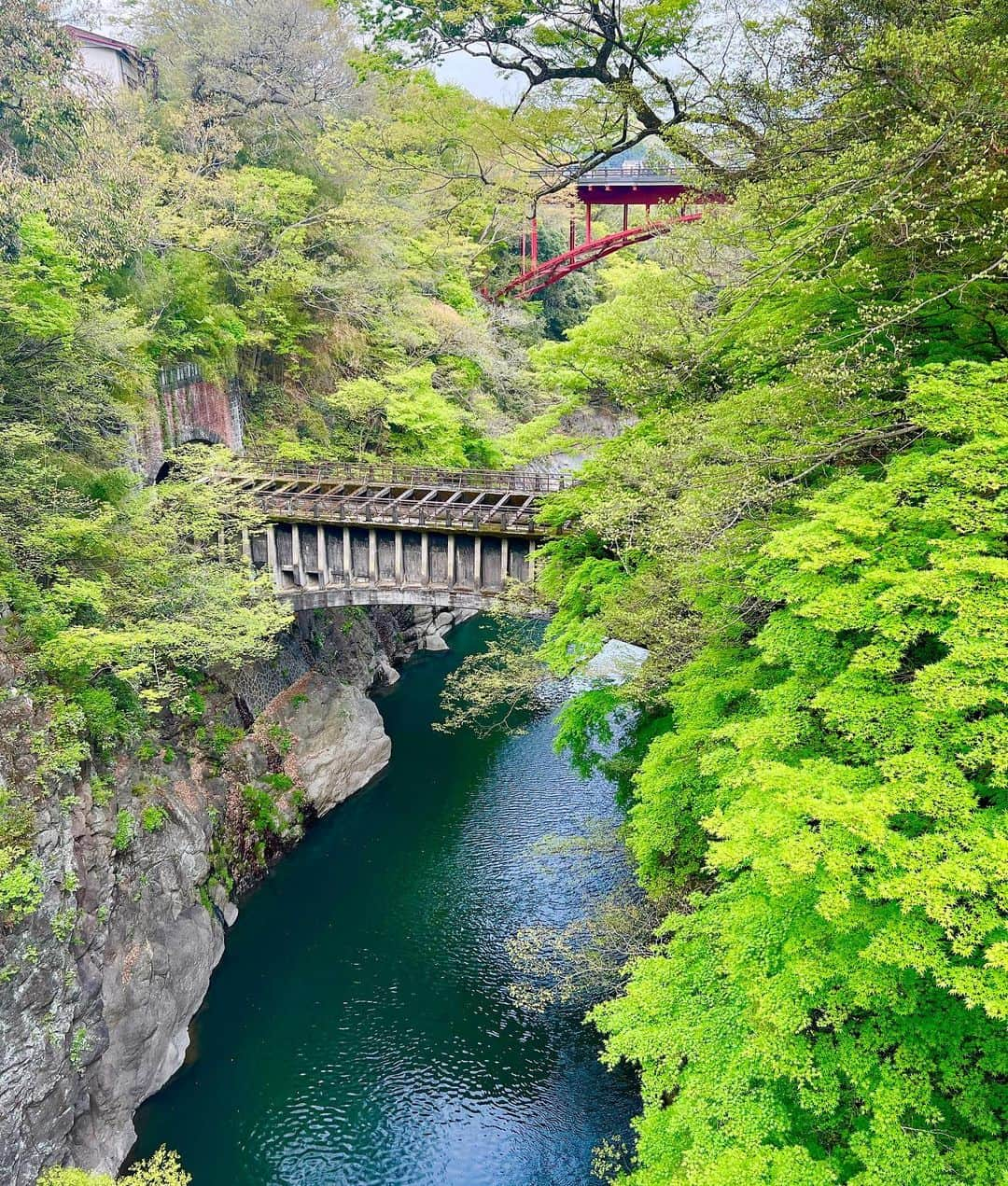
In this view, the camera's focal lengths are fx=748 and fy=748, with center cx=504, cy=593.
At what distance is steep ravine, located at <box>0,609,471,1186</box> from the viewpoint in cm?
1024

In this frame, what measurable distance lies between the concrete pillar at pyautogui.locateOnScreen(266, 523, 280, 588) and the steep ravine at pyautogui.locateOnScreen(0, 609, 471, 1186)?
2.75 m

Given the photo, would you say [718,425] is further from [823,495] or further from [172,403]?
[172,403]

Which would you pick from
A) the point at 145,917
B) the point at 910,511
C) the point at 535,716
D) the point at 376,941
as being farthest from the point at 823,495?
the point at 535,716

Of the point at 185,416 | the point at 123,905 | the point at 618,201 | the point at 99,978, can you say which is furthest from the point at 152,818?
the point at 618,201

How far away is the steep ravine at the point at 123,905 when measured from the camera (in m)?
10.2

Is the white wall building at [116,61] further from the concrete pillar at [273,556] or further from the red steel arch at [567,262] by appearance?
the concrete pillar at [273,556]

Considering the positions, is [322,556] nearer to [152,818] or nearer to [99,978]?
[152,818]

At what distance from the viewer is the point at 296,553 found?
2014cm

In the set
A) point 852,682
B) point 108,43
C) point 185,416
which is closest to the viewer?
point 852,682

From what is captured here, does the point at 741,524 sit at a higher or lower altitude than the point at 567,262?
lower

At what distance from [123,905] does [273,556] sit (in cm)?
978

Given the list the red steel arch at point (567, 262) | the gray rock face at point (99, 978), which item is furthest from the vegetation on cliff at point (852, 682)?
the red steel arch at point (567, 262)

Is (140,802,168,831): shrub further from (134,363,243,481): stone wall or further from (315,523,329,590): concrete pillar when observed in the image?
(134,363,243,481): stone wall

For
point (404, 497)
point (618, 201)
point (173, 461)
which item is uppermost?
point (618, 201)
